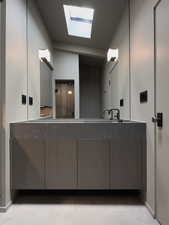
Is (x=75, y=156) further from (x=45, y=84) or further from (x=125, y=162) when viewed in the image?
(x=45, y=84)

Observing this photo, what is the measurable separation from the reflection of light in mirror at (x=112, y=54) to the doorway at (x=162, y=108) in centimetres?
133

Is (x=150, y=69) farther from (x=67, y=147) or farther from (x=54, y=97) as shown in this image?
(x=54, y=97)

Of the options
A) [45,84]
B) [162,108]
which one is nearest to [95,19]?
[45,84]

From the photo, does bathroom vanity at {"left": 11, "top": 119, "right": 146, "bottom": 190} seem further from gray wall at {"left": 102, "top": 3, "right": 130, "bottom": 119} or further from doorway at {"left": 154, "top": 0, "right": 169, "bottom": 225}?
gray wall at {"left": 102, "top": 3, "right": 130, "bottom": 119}

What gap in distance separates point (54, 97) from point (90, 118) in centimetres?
69

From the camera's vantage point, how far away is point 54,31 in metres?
3.52

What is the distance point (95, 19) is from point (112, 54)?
629 mm

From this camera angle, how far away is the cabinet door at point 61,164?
2.37 meters

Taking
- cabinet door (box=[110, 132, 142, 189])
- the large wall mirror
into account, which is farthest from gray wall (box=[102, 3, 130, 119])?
cabinet door (box=[110, 132, 142, 189])

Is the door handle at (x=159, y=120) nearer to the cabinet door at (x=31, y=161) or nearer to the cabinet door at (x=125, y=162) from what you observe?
the cabinet door at (x=125, y=162)

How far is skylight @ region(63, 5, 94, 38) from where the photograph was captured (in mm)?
3256

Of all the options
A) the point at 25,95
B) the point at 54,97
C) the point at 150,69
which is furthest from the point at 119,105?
the point at 25,95

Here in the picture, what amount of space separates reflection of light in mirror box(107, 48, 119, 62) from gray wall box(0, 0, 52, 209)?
112 cm

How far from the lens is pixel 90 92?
10.1 feet
